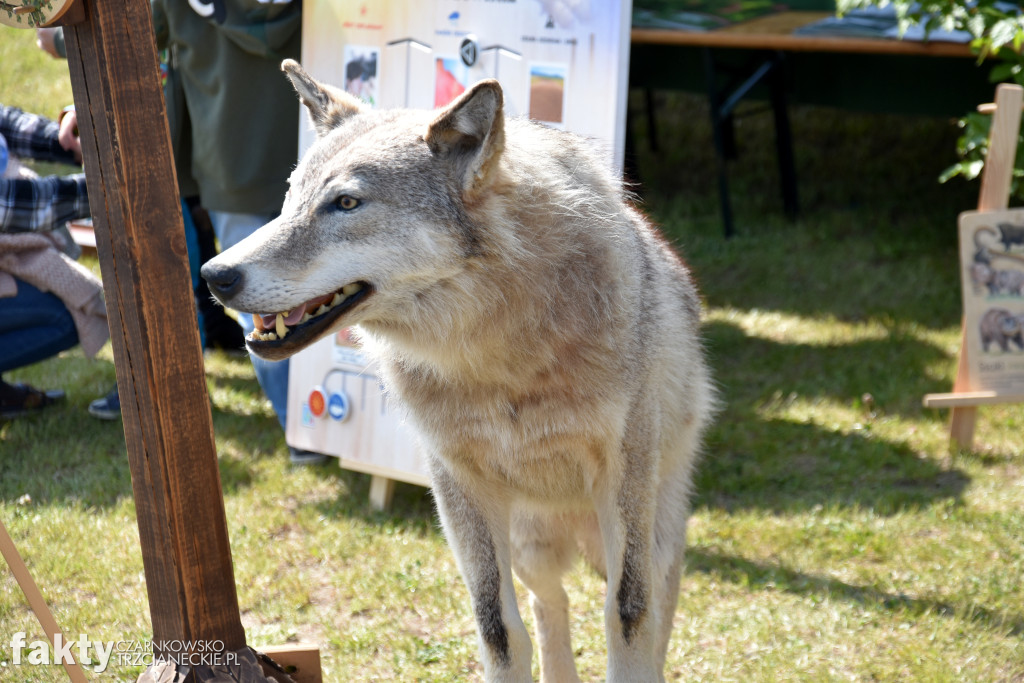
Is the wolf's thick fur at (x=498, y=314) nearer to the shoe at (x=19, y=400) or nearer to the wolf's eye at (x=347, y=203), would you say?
the wolf's eye at (x=347, y=203)

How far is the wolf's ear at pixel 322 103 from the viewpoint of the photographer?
2582 millimetres

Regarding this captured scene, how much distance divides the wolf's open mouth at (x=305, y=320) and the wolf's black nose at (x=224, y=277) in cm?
13

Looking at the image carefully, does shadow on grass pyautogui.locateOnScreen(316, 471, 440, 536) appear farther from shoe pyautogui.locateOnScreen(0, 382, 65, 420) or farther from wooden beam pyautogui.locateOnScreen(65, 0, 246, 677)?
shoe pyautogui.locateOnScreen(0, 382, 65, 420)

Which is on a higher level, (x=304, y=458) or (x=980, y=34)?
(x=980, y=34)

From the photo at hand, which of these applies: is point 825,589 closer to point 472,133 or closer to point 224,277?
point 472,133

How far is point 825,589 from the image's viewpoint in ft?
11.7

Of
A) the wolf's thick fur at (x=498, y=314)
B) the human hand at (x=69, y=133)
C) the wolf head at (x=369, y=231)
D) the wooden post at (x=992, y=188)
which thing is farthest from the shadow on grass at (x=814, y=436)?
the human hand at (x=69, y=133)

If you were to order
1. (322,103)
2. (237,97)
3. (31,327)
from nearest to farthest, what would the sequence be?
(322,103) < (237,97) < (31,327)

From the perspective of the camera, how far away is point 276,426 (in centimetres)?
508

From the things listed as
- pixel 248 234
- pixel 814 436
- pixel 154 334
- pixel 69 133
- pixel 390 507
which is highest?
pixel 69 133

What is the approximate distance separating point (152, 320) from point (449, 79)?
1.81m

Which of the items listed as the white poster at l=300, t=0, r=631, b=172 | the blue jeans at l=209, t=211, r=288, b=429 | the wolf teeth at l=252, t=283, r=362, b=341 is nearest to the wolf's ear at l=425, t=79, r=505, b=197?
the wolf teeth at l=252, t=283, r=362, b=341

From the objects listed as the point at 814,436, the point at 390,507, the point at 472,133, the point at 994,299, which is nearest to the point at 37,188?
the point at 390,507

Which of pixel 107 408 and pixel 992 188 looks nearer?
pixel 992 188
